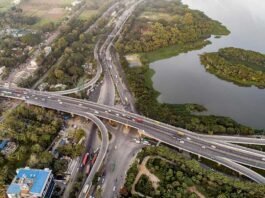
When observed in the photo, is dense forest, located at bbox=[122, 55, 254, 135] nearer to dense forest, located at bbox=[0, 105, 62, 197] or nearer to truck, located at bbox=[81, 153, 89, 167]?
truck, located at bbox=[81, 153, 89, 167]

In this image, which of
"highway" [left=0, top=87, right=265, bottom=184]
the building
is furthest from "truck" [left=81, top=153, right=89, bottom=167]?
"highway" [left=0, top=87, right=265, bottom=184]

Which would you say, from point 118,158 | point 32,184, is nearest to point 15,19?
point 118,158

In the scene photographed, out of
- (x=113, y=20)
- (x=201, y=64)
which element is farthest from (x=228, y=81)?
(x=113, y=20)

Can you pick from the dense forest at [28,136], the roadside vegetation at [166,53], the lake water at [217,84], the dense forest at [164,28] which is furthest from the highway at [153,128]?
the dense forest at [164,28]

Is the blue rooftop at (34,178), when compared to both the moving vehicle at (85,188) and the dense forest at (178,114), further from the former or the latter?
the dense forest at (178,114)

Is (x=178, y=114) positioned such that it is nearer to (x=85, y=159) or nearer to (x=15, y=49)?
(x=85, y=159)
